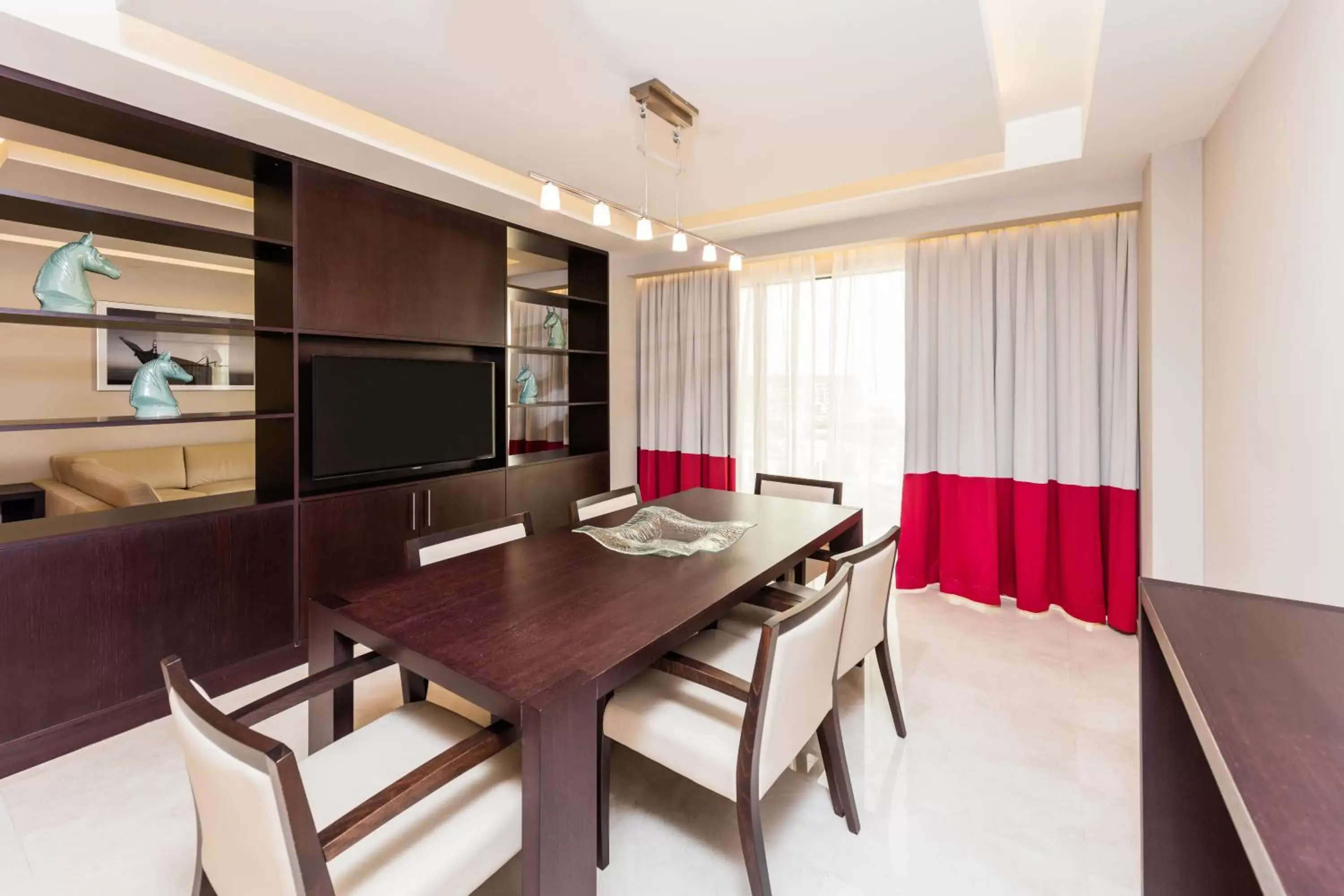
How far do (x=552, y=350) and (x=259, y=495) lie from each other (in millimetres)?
1967

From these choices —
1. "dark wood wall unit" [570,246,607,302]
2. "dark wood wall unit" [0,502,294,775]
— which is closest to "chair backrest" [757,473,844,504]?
"dark wood wall unit" [570,246,607,302]

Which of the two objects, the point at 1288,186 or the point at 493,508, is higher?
the point at 1288,186

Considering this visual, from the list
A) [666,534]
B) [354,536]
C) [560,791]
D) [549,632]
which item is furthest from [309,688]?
[354,536]

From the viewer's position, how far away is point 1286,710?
77 cm

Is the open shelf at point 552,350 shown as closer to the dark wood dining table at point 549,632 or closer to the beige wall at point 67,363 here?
the dark wood dining table at point 549,632

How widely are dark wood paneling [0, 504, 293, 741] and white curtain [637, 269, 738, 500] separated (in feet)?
8.81

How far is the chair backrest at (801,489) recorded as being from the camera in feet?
10.5

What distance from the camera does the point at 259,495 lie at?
285 cm

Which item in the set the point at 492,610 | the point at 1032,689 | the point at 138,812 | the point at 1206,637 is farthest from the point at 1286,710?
the point at 138,812

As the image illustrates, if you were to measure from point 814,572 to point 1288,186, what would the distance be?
9.64 feet

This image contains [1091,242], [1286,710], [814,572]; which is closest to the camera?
[1286,710]

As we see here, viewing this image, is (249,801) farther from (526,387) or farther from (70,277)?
(526,387)

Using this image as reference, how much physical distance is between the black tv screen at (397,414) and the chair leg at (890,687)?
2.61 m

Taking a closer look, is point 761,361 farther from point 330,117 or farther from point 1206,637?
point 1206,637
